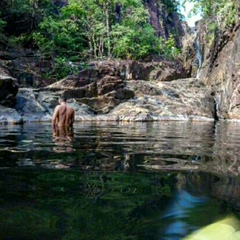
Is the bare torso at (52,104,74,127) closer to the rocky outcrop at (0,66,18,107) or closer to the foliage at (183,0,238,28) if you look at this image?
the rocky outcrop at (0,66,18,107)

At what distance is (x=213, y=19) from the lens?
22.8 metres

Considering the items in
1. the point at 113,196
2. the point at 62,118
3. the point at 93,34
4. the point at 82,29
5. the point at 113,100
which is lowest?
the point at 113,196

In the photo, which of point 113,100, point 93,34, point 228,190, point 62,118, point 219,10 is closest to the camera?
point 228,190

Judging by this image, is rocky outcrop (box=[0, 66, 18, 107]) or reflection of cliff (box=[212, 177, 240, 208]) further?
rocky outcrop (box=[0, 66, 18, 107])

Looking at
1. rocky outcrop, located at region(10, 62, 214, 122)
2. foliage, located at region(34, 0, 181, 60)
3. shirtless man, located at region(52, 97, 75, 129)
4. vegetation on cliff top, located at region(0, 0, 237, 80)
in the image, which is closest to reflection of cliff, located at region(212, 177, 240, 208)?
shirtless man, located at region(52, 97, 75, 129)

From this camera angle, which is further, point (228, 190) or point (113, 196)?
point (228, 190)

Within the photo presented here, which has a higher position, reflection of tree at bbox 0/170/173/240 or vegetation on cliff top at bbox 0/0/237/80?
vegetation on cliff top at bbox 0/0/237/80

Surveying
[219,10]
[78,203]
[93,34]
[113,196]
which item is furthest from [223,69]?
[78,203]

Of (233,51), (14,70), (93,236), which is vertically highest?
(233,51)

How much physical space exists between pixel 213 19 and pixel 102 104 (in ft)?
39.9

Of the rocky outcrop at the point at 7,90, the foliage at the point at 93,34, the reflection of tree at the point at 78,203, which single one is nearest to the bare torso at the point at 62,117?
the rocky outcrop at the point at 7,90

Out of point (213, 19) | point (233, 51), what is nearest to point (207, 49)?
point (213, 19)

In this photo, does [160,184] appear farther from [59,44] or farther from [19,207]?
[59,44]

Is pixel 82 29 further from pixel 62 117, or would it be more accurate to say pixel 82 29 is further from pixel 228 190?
pixel 228 190
